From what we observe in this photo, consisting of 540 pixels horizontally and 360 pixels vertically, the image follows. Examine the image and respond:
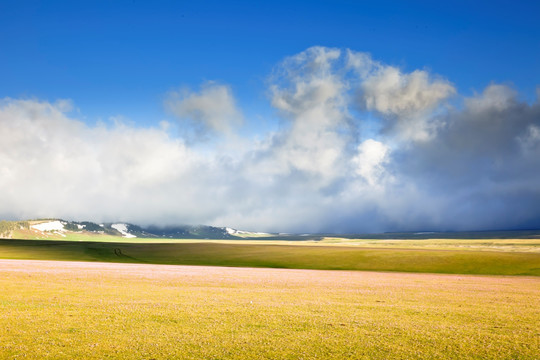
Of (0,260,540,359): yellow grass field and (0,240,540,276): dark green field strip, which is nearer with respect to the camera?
(0,260,540,359): yellow grass field

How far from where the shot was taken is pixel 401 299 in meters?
34.2

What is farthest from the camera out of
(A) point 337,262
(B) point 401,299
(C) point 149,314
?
(A) point 337,262

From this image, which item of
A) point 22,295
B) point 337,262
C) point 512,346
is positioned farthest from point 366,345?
point 337,262

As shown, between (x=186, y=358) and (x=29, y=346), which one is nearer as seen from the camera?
(x=186, y=358)

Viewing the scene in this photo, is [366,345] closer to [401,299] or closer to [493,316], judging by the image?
[493,316]

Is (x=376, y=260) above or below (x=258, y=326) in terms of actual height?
below

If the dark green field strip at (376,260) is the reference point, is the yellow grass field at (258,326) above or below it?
above

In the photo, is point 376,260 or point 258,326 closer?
point 258,326

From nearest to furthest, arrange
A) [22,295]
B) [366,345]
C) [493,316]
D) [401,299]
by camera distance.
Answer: [366,345], [493,316], [22,295], [401,299]

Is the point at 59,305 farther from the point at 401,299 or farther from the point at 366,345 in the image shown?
the point at 401,299

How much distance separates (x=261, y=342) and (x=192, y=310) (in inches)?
382

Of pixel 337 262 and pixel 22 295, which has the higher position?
pixel 22 295

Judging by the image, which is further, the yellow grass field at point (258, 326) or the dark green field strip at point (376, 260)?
the dark green field strip at point (376, 260)

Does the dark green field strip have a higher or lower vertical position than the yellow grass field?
lower
